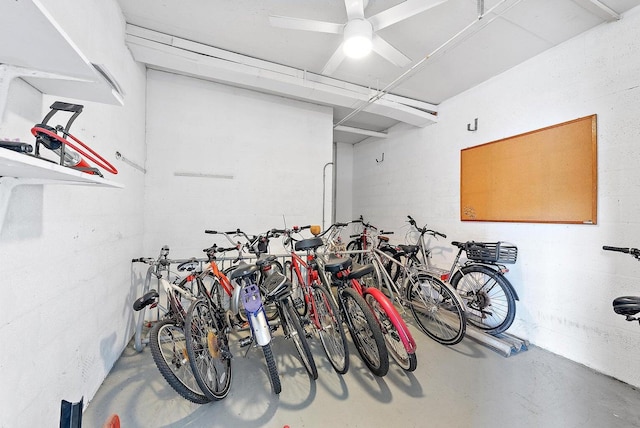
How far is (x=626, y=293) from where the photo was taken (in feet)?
6.01

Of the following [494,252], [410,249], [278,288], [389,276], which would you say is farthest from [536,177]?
[278,288]

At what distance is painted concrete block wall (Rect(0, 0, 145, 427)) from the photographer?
37.8 inches

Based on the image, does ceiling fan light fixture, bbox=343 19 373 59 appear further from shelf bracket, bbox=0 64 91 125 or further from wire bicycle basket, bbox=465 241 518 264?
wire bicycle basket, bbox=465 241 518 264

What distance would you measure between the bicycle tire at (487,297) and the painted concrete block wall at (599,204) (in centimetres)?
18

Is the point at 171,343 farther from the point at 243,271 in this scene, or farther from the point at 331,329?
the point at 331,329

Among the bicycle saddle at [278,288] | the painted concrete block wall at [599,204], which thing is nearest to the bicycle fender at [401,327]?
the bicycle saddle at [278,288]

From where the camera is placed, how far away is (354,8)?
5.36 ft

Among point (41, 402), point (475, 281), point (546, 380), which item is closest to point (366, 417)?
point (546, 380)

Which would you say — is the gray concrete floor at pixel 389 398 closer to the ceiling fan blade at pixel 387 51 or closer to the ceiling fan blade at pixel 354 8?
the ceiling fan blade at pixel 387 51

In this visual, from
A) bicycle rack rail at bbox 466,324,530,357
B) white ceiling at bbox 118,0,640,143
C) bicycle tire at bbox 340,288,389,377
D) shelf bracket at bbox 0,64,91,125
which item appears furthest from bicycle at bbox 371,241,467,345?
shelf bracket at bbox 0,64,91,125

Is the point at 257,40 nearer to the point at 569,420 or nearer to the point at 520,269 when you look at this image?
the point at 520,269

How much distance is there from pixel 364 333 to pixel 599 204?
2204 mm

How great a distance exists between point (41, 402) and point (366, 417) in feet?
5.41

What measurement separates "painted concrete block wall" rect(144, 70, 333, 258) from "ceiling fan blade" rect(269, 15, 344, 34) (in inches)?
63.4
